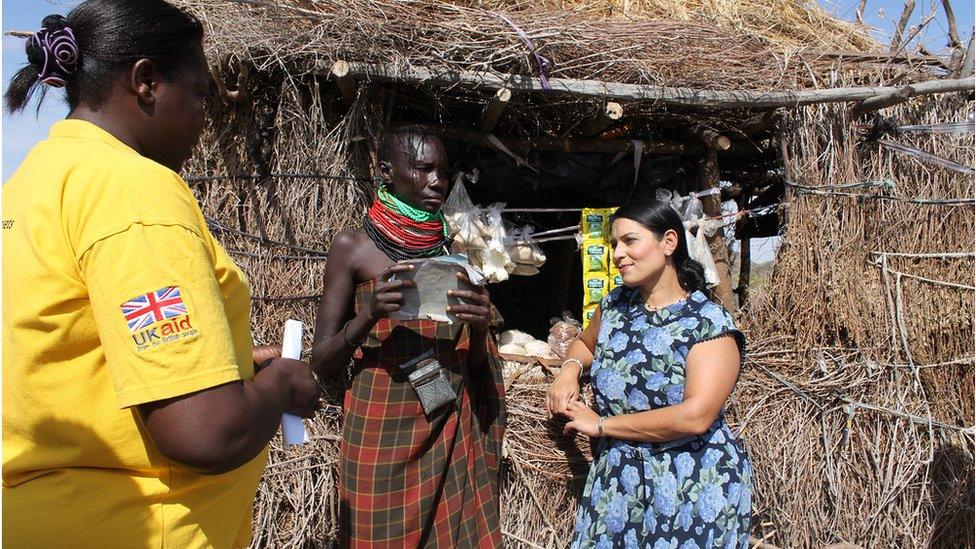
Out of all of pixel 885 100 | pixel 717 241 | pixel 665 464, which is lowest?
pixel 665 464

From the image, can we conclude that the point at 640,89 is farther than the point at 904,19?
No

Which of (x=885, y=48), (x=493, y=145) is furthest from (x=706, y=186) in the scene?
(x=885, y=48)

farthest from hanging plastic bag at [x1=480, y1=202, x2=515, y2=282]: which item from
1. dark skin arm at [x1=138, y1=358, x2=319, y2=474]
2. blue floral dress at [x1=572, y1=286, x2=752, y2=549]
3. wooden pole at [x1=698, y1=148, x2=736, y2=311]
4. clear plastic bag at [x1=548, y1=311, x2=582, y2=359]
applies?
dark skin arm at [x1=138, y1=358, x2=319, y2=474]

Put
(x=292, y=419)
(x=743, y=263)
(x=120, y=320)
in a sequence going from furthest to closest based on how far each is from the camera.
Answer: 1. (x=743, y=263)
2. (x=292, y=419)
3. (x=120, y=320)

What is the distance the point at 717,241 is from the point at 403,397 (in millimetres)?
2043

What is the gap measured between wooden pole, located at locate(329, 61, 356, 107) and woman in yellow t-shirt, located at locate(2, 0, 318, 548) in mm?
1487

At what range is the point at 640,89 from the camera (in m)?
→ 3.06

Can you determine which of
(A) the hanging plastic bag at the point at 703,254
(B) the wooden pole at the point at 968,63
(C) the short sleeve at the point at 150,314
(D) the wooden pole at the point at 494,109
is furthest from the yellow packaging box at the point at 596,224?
(C) the short sleeve at the point at 150,314

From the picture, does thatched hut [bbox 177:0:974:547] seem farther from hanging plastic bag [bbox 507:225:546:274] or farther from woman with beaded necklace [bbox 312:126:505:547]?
woman with beaded necklace [bbox 312:126:505:547]

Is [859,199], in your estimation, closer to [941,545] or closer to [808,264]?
[808,264]

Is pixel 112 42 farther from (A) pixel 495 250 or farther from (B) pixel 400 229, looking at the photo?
(A) pixel 495 250

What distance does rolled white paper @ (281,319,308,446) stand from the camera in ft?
4.23

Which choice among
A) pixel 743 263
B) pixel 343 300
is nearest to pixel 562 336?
pixel 343 300

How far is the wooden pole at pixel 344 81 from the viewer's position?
262cm
